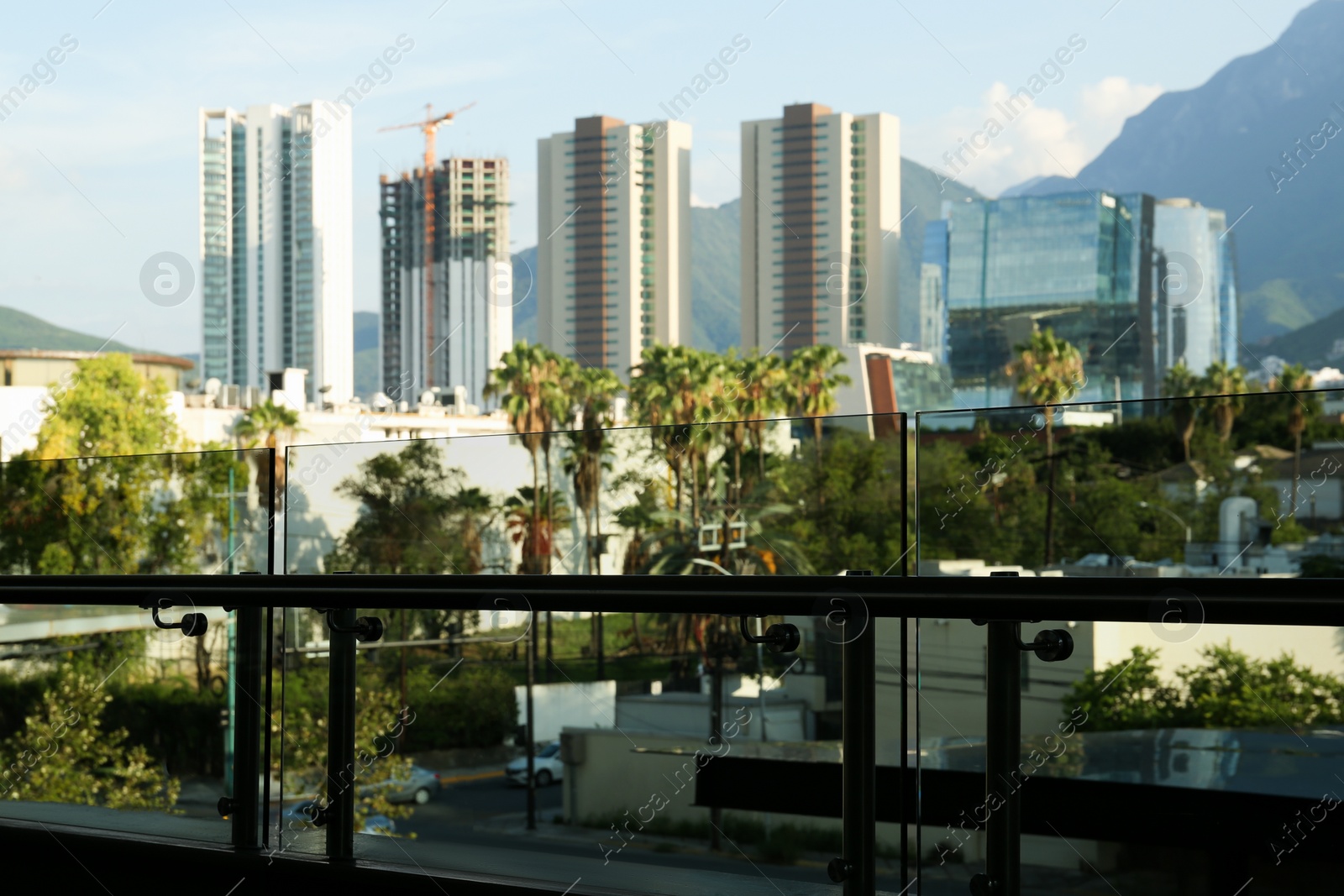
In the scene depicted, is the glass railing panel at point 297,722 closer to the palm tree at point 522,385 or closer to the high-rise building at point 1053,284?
the palm tree at point 522,385

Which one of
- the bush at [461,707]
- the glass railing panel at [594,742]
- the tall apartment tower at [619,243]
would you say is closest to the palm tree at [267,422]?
the bush at [461,707]

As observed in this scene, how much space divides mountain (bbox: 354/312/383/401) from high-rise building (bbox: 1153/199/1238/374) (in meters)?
60.5

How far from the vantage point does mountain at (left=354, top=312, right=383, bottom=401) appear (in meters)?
120

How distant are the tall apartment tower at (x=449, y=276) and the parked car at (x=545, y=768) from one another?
9509 cm

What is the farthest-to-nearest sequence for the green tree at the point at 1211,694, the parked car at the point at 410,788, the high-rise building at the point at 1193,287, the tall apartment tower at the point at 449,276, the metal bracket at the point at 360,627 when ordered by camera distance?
1. the tall apartment tower at the point at 449,276
2. the high-rise building at the point at 1193,287
3. the parked car at the point at 410,788
4. the metal bracket at the point at 360,627
5. the green tree at the point at 1211,694

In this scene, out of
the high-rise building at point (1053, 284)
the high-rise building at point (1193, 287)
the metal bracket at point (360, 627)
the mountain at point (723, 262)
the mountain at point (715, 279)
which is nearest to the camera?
the metal bracket at point (360, 627)

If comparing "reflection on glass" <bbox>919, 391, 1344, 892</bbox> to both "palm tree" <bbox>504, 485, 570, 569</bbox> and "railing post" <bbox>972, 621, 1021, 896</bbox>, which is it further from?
"palm tree" <bbox>504, 485, 570, 569</bbox>

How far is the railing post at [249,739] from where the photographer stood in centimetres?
199

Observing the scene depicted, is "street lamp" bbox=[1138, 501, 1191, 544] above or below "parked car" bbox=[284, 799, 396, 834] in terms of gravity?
above

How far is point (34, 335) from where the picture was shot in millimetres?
83750

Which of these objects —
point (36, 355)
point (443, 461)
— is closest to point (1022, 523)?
point (443, 461)

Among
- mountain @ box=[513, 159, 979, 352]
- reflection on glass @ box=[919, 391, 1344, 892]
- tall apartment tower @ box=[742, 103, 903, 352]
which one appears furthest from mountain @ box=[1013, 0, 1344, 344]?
reflection on glass @ box=[919, 391, 1344, 892]

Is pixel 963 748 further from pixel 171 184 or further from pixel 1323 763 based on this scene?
pixel 171 184

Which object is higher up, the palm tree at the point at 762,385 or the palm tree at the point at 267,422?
the palm tree at the point at 762,385
